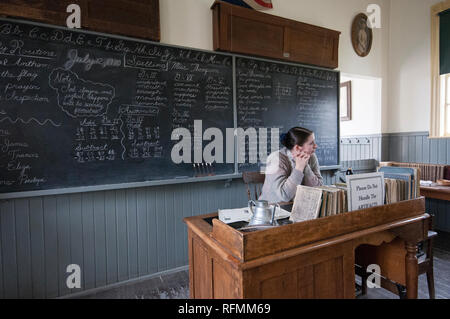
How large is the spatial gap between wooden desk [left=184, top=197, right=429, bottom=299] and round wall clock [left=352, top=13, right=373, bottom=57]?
9.85 feet

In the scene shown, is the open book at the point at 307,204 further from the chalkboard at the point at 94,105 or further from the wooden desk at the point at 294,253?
the chalkboard at the point at 94,105

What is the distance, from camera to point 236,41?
261 centimetres

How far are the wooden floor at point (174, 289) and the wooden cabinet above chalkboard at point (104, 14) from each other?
2205 mm

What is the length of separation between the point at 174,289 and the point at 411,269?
1.76 metres

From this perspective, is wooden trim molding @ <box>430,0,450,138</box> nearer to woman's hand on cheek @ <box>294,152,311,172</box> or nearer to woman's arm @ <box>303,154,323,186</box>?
woman's arm @ <box>303,154,323,186</box>

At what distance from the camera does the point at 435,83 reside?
342cm

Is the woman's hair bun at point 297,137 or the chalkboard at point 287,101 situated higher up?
the chalkboard at point 287,101

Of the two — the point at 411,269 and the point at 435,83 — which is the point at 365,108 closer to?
the point at 435,83

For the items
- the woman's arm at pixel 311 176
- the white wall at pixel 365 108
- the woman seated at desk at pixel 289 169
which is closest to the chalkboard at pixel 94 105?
the woman seated at desk at pixel 289 169

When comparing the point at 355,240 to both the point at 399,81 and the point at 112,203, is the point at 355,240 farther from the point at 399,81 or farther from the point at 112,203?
the point at 399,81

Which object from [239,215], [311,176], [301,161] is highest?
[301,161]

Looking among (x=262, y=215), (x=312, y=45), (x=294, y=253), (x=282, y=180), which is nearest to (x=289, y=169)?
(x=282, y=180)

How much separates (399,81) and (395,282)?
131 inches

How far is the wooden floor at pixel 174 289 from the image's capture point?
2018 millimetres
